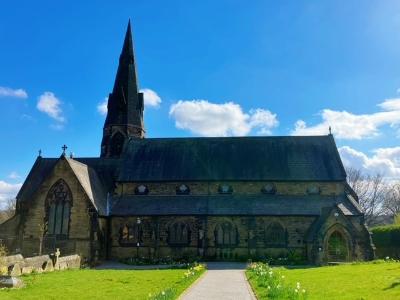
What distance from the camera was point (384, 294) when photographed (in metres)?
14.3

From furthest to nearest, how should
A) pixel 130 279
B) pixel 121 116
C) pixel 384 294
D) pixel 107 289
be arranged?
pixel 121 116 → pixel 130 279 → pixel 107 289 → pixel 384 294

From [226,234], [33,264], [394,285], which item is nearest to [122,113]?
[226,234]

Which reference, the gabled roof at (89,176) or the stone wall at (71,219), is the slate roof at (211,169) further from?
the stone wall at (71,219)

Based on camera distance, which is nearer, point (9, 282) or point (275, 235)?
point (9, 282)

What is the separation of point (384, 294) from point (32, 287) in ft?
45.2

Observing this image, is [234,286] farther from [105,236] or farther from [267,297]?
[105,236]

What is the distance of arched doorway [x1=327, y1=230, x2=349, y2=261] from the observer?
32844 millimetres

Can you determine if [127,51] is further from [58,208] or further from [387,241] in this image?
[387,241]

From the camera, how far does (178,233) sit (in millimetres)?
35531

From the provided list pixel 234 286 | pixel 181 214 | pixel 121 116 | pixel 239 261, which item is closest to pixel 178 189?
pixel 181 214

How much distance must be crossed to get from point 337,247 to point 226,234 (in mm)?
8948

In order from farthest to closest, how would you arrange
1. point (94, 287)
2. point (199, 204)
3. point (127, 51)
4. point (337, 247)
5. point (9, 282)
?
1. point (127, 51)
2. point (199, 204)
3. point (337, 247)
4. point (94, 287)
5. point (9, 282)

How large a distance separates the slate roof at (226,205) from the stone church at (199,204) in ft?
0.29

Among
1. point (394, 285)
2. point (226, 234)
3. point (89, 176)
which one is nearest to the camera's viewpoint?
point (394, 285)
